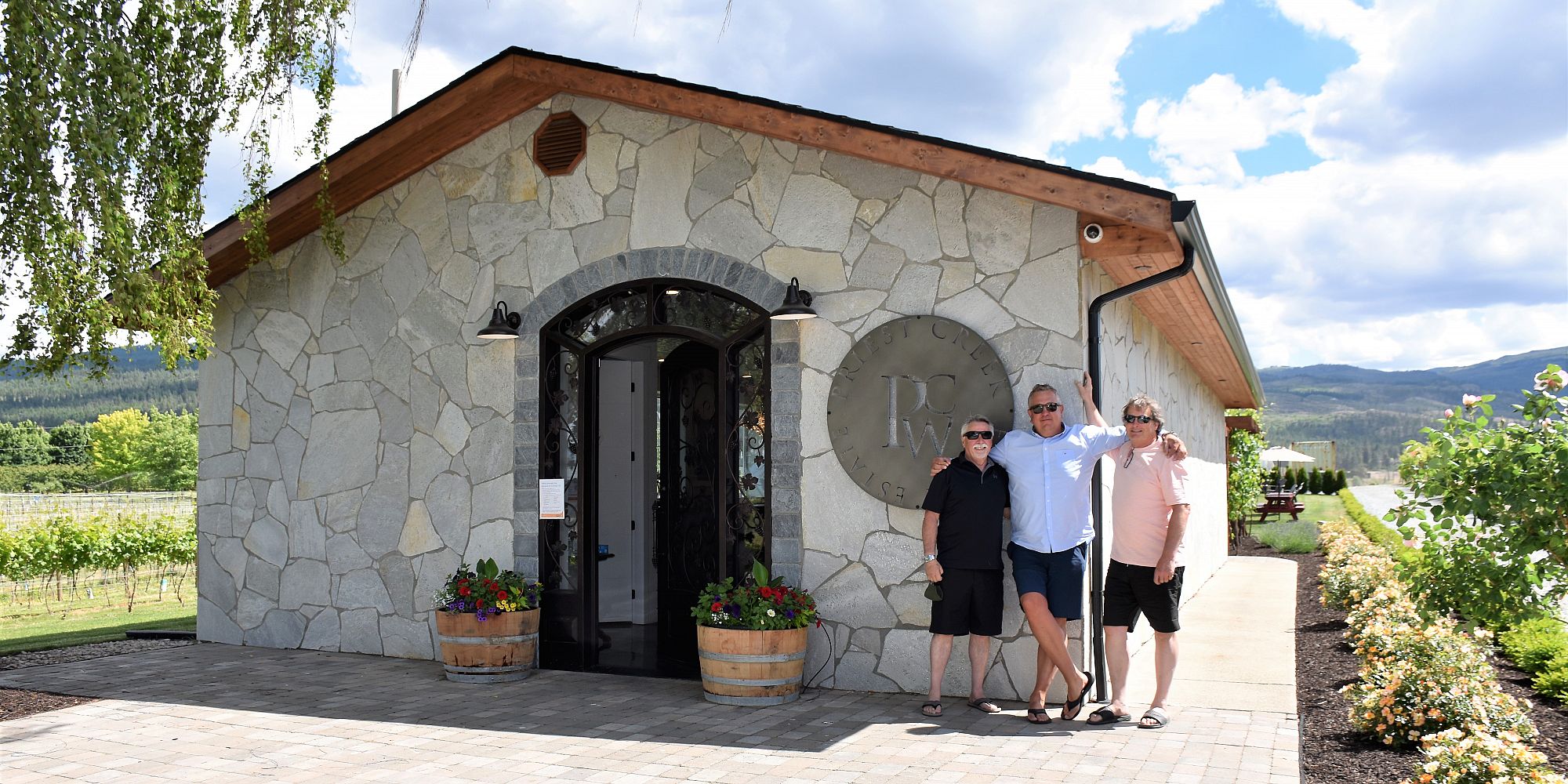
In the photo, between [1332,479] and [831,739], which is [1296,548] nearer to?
[831,739]

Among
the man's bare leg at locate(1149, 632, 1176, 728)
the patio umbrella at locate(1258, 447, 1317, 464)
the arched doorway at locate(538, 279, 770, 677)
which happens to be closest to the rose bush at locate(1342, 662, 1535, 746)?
the man's bare leg at locate(1149, 632, 1176, 728)

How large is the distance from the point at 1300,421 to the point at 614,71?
17227cm

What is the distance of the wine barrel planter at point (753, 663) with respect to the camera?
678 centimetres

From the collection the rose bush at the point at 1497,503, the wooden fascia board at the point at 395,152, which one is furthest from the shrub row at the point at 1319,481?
the wooden fascia board at the point at 395,152

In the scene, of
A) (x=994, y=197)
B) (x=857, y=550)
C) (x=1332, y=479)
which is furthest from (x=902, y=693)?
(x=1332, y=479)

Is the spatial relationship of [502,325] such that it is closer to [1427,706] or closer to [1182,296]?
[1182,296]

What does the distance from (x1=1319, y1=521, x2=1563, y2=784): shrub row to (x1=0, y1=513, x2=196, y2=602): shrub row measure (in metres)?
12.4

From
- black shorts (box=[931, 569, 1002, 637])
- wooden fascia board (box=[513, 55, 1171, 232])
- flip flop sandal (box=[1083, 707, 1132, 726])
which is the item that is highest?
wooden fascia board (box=[513, 55, 1171, 232])

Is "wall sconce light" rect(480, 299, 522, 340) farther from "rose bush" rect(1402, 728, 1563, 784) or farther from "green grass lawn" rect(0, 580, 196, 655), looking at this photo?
"rose bush" rect(1402, 728, 1563, 784)

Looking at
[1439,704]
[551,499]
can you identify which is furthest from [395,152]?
[1439,704]

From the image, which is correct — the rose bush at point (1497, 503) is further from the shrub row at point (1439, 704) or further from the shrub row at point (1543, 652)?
the shrub row at point (1543, 652)

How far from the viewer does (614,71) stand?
7703mm

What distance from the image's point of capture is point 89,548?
14.6 metres

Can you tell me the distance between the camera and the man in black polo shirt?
6594 mm
